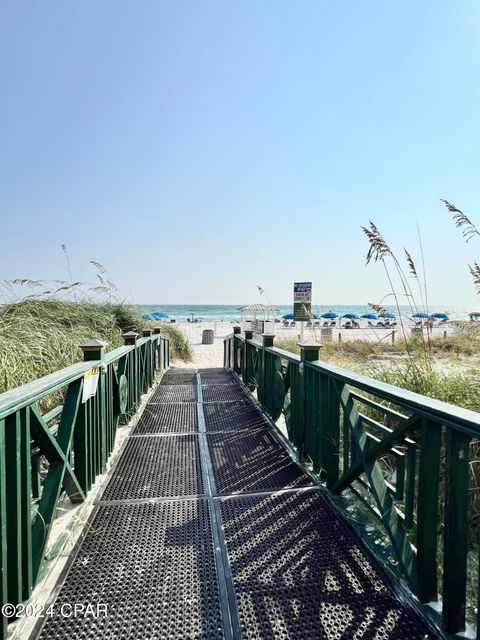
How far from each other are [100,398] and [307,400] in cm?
180

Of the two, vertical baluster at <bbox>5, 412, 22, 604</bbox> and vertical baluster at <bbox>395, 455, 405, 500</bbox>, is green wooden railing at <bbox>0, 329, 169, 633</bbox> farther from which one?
vertical baluster at <bbox>395, 455, 405, 500</bbox>

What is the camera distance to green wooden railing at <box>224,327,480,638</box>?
5.19 ft

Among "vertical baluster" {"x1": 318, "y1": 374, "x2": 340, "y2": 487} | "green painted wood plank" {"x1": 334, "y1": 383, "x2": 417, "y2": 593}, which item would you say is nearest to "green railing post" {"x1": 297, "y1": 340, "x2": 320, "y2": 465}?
"vertical baluster" {"x1": 318, "y1": 374, "x2": 340, "y2": 487}

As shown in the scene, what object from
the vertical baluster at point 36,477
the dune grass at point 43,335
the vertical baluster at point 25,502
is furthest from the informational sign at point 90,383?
the vertical baluster at point 25,502

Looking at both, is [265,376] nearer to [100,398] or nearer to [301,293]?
[100,398]

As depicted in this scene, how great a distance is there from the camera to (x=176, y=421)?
16.0 ft

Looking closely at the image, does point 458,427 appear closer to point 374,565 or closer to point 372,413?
point 374,565

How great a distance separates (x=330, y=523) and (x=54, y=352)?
131 inches

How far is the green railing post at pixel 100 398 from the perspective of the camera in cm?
311

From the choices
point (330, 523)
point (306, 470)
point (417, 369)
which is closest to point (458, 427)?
point (330, 523)

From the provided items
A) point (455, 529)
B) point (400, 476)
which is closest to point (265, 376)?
point (400, 476)

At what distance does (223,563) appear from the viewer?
2.13 meters

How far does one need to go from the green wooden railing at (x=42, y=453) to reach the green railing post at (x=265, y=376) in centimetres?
199

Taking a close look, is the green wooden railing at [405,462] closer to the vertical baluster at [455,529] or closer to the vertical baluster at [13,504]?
the vertical baluster at [455,529]
